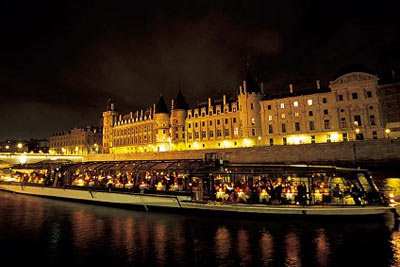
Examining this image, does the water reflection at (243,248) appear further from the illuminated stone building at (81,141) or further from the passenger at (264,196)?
the illuminated stone building at (81,141)

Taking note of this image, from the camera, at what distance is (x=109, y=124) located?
110 meters

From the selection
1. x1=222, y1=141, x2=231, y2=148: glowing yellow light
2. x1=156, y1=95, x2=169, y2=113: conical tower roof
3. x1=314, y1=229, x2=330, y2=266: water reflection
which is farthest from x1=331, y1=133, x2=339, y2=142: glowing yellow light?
x1=156, y1=95, x2=169, y2=113: conical tower roof

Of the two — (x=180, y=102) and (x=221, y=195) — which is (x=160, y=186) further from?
(x=180, y=102)

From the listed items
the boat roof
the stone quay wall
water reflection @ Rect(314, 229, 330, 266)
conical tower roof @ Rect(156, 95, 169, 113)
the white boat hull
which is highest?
conical tower roof @ Rect(156, 95, 169, 113)

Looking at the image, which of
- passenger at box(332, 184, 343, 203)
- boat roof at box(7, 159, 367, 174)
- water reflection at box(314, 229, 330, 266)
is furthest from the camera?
boat roof at box(7, 159, 367, 174)

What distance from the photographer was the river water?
38.5 ft

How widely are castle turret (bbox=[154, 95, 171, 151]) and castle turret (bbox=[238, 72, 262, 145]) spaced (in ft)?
88.4

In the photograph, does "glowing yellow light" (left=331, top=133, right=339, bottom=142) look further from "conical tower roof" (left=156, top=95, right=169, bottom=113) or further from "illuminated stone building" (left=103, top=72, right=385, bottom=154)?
"conical tower roof" (left=156, top=95, right=169, bottom=113)

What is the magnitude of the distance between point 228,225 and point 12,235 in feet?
43.1

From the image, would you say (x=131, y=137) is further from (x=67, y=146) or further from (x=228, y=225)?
(x=228, y=225)

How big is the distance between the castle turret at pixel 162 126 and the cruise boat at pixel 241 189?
54.0 meters

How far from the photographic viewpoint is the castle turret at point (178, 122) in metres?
82.0

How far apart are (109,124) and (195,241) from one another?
103m

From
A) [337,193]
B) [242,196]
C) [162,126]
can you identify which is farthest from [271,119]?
[337,193]
